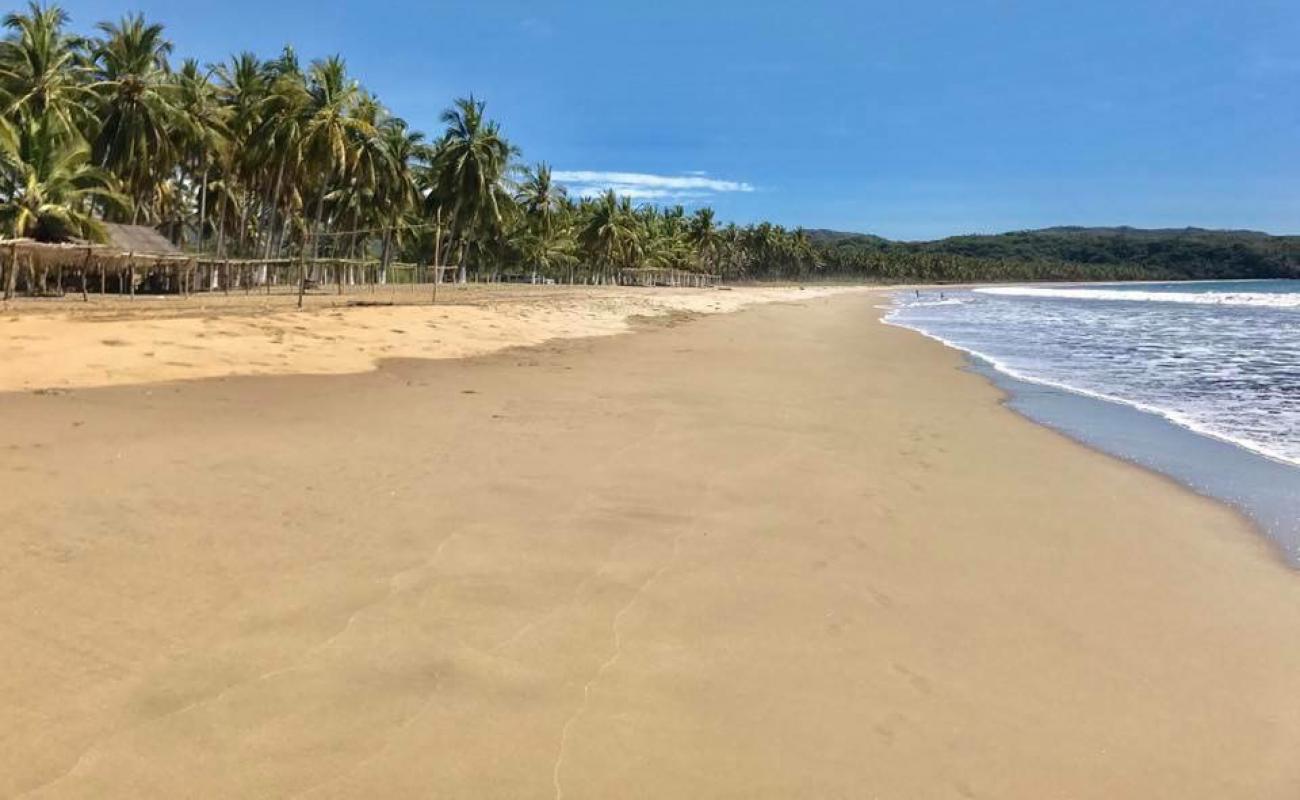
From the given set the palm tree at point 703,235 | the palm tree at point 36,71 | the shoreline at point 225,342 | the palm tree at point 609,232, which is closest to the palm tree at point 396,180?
the palm tree at point 36,71

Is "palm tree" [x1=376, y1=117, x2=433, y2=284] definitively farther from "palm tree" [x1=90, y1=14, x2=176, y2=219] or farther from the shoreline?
the shoreline

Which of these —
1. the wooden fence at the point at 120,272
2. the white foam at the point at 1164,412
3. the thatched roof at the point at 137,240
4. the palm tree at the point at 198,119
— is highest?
the palm tree at the point at 198,119

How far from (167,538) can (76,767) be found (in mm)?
2122

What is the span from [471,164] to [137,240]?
73.0 feet

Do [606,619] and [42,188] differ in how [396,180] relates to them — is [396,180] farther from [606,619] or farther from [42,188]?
[606,619]

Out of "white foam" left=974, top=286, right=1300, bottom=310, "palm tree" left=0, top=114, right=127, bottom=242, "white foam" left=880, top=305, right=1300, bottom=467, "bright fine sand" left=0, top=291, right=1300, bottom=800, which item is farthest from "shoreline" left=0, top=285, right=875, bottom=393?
"white foam" left=974, top=286, right=1300, bottom=310

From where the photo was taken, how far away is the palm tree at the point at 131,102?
35219mm

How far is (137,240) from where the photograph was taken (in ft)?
101

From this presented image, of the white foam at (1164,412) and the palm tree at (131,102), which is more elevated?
the palm tree at (131,102)

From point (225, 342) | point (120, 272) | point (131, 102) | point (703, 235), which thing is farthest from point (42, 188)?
point (703, 235)

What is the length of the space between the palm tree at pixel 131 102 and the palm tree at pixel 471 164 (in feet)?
54.5

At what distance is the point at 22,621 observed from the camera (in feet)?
11.0

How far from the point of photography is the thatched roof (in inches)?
1162

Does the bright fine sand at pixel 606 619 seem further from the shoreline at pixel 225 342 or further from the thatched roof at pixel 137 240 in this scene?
the thatched roof at pixel 137 240
